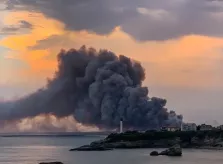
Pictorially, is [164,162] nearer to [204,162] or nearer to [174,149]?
[204,162]

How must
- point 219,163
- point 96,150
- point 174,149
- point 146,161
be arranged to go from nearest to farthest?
point 219,163 → point 146,161 → point 174,149 → point 96,150

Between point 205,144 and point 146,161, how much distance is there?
2883 inches

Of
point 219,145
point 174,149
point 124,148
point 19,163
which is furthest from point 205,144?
point 19,163

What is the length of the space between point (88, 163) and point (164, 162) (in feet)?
53.7

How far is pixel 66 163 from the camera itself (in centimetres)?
12500

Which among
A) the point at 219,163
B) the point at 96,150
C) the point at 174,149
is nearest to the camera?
the point at 219,163

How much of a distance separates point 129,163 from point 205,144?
78724 mm

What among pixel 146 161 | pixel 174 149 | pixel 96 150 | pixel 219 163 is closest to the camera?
pixel 219 163

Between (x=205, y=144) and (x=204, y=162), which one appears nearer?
(x=204, y=162)

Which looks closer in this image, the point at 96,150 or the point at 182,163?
the point at 182,163

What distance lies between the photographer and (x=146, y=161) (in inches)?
5128

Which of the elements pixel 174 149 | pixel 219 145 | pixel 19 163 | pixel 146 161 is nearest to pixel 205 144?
pixel 219 145

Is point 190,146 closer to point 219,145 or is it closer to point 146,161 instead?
point 219,145

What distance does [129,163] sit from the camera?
413ft
